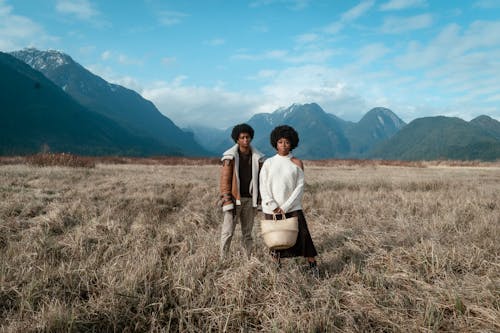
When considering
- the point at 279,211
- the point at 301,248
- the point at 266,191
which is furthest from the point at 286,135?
the point at 301,248

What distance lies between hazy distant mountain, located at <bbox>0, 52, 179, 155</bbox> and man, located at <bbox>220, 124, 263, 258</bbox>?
5101 inches

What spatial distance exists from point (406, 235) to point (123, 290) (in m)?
4.21

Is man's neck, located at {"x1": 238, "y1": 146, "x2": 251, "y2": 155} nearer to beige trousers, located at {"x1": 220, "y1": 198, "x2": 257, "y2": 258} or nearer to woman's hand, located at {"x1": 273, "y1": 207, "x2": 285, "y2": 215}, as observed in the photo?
beige trousers, located at {"x1": 220, "y1": 198, "x2": 257, "y2": 258}

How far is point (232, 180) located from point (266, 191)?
23.1 inches

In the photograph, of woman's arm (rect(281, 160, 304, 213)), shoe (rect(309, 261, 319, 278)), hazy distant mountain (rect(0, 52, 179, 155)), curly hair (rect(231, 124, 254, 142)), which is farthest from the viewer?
hazy distant mountain (rect(0, 52, 179, 155))

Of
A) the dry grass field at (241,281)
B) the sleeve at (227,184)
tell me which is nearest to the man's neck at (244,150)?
the sleeve at (227,184)

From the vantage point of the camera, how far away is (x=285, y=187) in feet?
12.8

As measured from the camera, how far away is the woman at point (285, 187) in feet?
12.6

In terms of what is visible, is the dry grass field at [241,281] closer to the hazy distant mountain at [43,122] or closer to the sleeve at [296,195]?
the sleeve at [296,195]

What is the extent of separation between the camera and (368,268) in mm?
4027

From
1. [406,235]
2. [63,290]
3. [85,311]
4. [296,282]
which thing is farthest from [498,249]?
[63,290]

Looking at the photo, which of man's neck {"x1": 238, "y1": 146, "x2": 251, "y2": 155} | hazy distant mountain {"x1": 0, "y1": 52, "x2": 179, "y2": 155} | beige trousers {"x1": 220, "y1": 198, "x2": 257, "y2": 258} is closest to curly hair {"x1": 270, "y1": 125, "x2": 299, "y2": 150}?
man's neck {"x1": 238, "y1": 146, "x2": 251, "y2": 155}

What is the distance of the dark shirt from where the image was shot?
14.3 ft

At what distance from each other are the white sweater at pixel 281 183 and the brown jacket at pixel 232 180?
31cm
